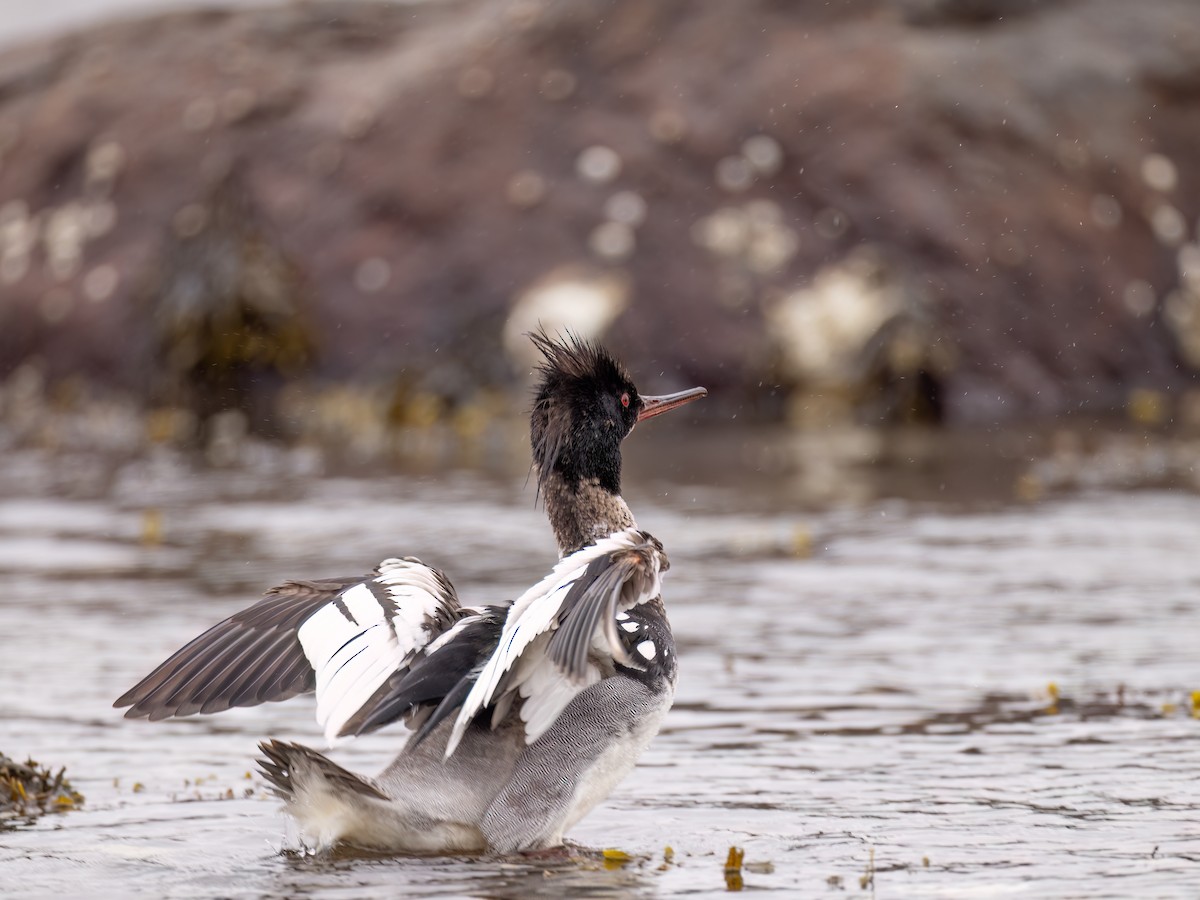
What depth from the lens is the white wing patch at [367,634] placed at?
4.94 metres

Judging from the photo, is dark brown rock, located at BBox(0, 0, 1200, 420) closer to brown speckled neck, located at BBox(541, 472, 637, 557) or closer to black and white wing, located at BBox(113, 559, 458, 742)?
brown speckled neck, located at BBox(541, 472, 637, 557)

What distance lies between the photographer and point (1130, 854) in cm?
461

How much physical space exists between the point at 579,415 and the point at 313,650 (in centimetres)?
126

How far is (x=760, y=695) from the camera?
6770mm

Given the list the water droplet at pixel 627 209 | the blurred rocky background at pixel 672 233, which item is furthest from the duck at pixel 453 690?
the water droplet at pixel 627 209

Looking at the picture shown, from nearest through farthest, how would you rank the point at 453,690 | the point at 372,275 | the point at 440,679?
the point at 453,690
the point at 440,679
the point at 372,275

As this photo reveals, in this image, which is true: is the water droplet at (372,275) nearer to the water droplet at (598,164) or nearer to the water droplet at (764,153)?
the water droplet at (598,164)

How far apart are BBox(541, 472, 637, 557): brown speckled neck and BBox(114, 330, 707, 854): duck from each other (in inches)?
18.9

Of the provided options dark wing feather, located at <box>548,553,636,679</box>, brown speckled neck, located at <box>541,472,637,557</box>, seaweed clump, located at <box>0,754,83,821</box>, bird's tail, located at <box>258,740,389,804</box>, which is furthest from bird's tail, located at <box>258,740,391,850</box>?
brown speckled neck, located at <box>541,472,637,557</box>

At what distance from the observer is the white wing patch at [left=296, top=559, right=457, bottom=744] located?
4.94m

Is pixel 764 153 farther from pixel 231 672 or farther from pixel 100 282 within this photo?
pixel 231 672

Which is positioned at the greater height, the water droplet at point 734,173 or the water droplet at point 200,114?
the water droplet at point 200,114

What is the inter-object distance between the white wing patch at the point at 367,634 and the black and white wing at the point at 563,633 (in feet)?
0.90

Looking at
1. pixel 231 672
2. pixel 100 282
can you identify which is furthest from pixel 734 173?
pixel 231 672
